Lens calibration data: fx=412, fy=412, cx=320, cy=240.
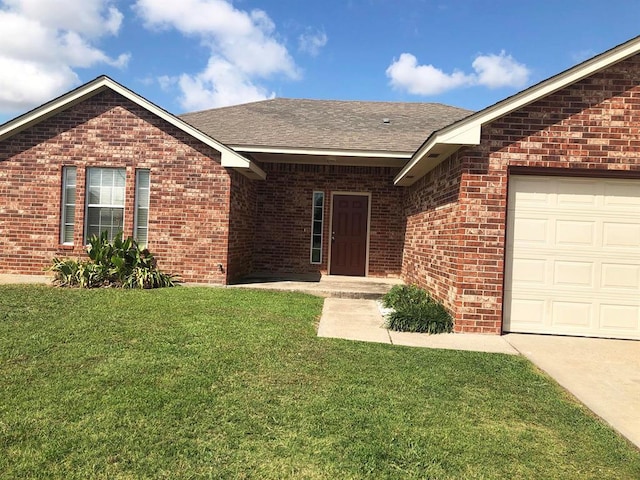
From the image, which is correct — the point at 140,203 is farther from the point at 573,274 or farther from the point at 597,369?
the point at 597,369

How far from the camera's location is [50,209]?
941cm

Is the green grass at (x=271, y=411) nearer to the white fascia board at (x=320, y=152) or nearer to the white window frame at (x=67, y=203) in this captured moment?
the white window frame at (x=67, y=203)

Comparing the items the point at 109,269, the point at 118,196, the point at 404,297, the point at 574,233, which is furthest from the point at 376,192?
the point at 109,269

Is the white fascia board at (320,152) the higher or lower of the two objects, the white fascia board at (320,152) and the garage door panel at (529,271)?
the higher

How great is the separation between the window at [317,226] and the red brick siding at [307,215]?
0.12 meters

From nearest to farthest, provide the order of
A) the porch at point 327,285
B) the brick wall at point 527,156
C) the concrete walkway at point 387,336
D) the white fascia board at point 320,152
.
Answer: the concrete walkway at point 387,336, the brick wall at point 527,156, the porch at point 327,285, the white fascia board at point 320,152

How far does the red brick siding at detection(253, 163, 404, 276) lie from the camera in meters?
11.7

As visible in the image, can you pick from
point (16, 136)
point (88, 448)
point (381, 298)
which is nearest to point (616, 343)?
point (381, 298)

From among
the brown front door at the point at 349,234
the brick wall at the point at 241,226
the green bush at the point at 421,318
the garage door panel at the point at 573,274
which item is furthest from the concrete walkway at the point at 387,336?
the brown front door at the point at 349,234

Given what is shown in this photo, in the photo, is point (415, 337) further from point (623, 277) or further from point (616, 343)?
point (623, 277)

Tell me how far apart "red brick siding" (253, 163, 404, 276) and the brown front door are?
0.66ft

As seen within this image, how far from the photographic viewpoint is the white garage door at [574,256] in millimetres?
6176

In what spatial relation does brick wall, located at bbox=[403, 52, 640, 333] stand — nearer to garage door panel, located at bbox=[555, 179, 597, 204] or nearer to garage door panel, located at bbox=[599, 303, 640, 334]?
garage door panel, located at bbox=[555, 179, 597, 204]

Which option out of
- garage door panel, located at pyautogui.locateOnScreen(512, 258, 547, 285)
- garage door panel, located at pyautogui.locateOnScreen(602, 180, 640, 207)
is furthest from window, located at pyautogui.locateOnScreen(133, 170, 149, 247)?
garage door panel, located at pyautogui.locateOnScreen(602, 180, 640, 207)
